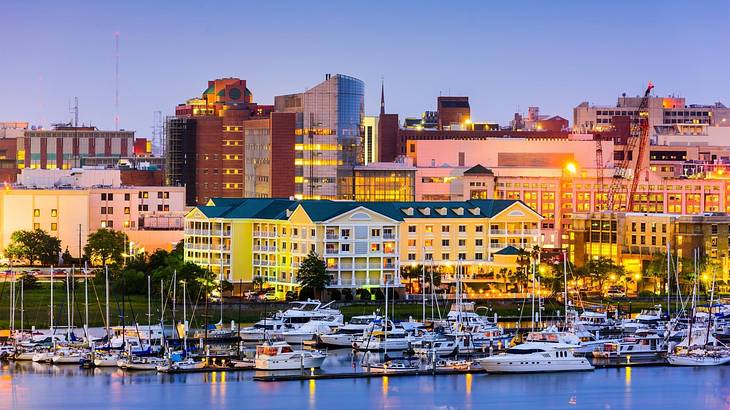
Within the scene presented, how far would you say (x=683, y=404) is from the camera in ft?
233

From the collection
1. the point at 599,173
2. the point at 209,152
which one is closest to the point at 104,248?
the point at 209,152

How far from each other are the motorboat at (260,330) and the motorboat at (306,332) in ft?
1.58

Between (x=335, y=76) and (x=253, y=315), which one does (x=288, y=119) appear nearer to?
(x=335, y=76)

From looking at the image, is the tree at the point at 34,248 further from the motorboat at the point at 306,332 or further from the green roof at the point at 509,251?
the motorboat at the point at 306,332

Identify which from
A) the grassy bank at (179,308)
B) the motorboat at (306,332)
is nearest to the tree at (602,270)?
the grassy bank at (179,308)

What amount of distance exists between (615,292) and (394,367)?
36.0 m

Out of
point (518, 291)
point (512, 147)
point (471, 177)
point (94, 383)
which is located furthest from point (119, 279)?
point (512, 147)

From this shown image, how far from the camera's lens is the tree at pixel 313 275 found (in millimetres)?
99875

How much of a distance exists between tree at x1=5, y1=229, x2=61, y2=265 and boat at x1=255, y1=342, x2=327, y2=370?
49.5 meters

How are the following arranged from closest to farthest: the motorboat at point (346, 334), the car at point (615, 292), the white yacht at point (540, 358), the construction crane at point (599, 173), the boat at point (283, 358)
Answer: the white yacht at point (540, 358) < the boat at point (283, 358) < the motorboat at point (346, 334) < the car at point (615, 292) < the construction crane at point (599, 173)

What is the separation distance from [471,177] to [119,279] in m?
51.6

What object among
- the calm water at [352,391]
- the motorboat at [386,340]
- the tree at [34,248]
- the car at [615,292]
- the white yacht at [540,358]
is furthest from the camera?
the tree at [34,248]

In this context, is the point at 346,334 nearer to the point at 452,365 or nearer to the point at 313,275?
the point at 452,365

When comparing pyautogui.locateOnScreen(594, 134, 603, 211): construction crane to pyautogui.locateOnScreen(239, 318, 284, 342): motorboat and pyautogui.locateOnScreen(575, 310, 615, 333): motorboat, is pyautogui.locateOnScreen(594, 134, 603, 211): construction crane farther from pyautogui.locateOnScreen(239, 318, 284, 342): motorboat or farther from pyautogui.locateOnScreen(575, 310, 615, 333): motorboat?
pyautogui.locateOnScreen(239, 318, 284, 342): motorboat
